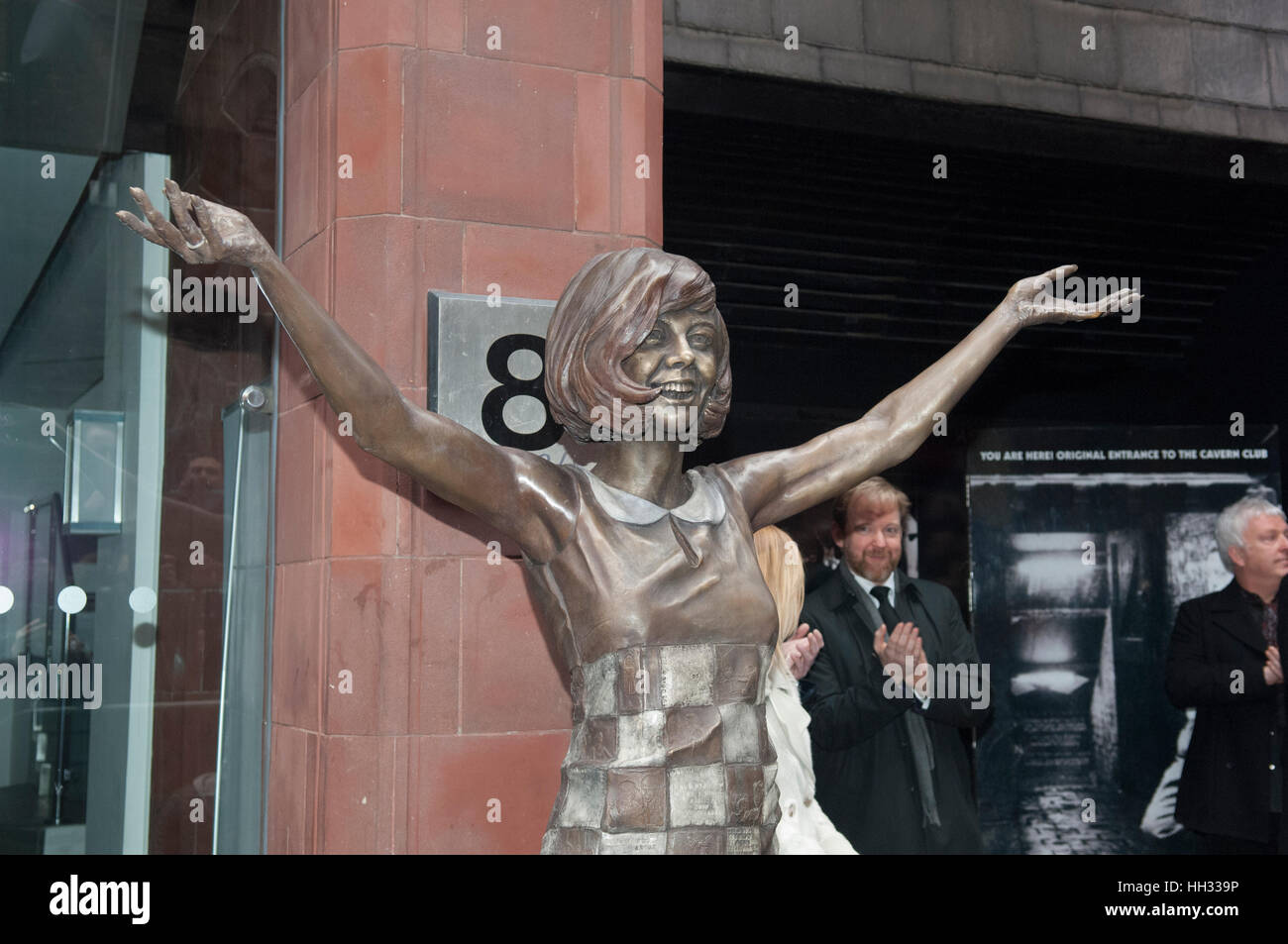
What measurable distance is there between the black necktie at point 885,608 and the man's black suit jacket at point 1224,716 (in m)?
1.19

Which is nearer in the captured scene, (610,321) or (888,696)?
(610,321)

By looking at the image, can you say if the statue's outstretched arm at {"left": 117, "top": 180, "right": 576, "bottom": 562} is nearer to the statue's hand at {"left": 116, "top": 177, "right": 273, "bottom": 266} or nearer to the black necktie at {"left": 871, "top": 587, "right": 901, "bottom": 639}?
the statue's hand at {"left": 116, "top": 177, "right": 273, "bottom": 266}

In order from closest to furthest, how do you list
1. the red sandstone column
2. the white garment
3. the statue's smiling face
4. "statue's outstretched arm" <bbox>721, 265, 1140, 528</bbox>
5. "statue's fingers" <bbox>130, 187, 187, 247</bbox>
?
"statue's fingers" <bbox>130, 187, 187, 247</bbox> < the statue's smiling face < "statue's outstretched arm" <bbox>721, 265, 1140, 528</bbox> < the red sandstone column < the white garment

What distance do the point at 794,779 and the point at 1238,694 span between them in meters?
2.46

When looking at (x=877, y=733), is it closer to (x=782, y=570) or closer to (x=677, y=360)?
(x=782, y=570)

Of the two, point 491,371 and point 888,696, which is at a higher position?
point 491,371

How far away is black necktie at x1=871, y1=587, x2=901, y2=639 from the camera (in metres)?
5.15

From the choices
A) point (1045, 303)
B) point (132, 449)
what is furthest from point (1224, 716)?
point (132, 449)

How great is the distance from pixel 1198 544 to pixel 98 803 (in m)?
4.27

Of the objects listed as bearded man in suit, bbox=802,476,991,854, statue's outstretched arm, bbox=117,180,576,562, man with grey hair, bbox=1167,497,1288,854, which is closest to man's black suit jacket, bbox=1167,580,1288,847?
man with grey hair, bbox=1167,497,1288,854

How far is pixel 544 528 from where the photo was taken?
2557 mm

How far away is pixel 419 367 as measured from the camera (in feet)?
10.2

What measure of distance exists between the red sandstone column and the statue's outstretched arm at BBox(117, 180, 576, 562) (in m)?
0.59
